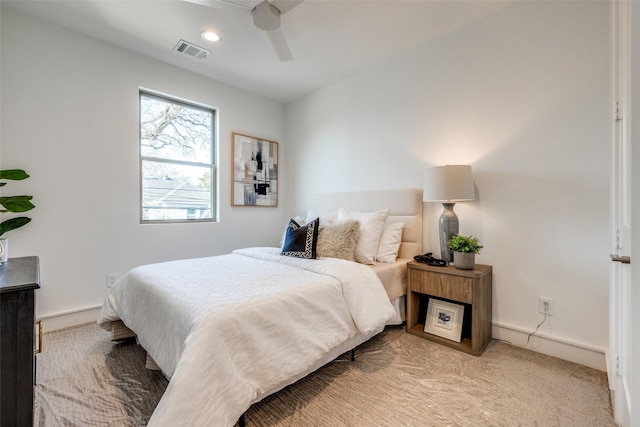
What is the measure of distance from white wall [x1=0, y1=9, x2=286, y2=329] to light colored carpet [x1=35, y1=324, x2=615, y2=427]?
2.60 ft

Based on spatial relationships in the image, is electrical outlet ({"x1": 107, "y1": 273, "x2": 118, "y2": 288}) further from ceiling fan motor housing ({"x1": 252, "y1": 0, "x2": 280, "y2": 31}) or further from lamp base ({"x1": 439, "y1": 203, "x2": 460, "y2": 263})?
lamp base ({"x1": 439, "y1": 203, "x2": 460, "y2": 263})

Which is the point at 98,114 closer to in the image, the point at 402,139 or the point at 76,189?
the point at 76,189

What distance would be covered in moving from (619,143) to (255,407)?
236 cm

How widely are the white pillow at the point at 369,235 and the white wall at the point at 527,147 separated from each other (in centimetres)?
51

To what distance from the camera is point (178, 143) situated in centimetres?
328

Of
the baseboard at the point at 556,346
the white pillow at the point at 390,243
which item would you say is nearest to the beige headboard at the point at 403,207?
the white pillow at the point at 390,243

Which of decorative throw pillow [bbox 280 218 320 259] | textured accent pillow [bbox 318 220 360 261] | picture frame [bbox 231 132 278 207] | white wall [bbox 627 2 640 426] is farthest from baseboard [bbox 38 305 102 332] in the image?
white wall [bbox 627 2 640 426]

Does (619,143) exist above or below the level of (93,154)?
below

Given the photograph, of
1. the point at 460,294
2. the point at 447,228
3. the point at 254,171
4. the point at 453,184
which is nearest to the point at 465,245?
the point at 447,228

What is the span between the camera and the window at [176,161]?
304cm

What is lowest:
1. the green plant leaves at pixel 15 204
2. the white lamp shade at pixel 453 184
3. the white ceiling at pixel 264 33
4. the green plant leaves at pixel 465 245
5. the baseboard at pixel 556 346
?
the baseboard at pixel 556 346

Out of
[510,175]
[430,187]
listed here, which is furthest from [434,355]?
[510,175]

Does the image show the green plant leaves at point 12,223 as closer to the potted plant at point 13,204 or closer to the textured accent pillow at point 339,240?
the potted plant at point 13,204

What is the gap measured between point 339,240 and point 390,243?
582 millimetres
